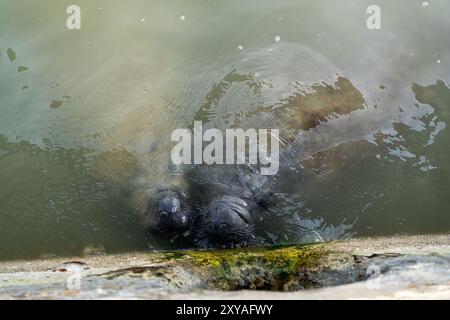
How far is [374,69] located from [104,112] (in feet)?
13.0

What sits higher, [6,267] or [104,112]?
[104,112]

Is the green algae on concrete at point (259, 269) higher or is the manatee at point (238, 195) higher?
the manatee at point (238, 195)

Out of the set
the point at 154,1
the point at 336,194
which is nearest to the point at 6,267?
Result: the point at 336,194

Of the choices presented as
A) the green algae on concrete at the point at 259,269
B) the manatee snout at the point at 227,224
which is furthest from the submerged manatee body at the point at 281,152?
the green algae on concrete at the point at 259,269

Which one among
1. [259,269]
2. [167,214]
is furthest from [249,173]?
[259,269]

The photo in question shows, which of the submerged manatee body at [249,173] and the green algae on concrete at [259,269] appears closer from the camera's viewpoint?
the green algae on concrete at [259,269]

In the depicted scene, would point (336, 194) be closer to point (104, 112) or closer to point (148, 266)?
point (148, 266)

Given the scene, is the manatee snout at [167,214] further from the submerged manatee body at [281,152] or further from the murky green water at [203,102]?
the murky green water at [203,102]

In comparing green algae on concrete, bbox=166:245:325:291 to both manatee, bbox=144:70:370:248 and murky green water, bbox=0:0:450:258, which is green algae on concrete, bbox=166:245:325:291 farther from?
murky green water, bbox=0:0:450:258

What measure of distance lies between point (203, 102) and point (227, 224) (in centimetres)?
230

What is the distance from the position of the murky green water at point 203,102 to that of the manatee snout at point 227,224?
45cm

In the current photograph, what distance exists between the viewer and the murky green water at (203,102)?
675 cm
